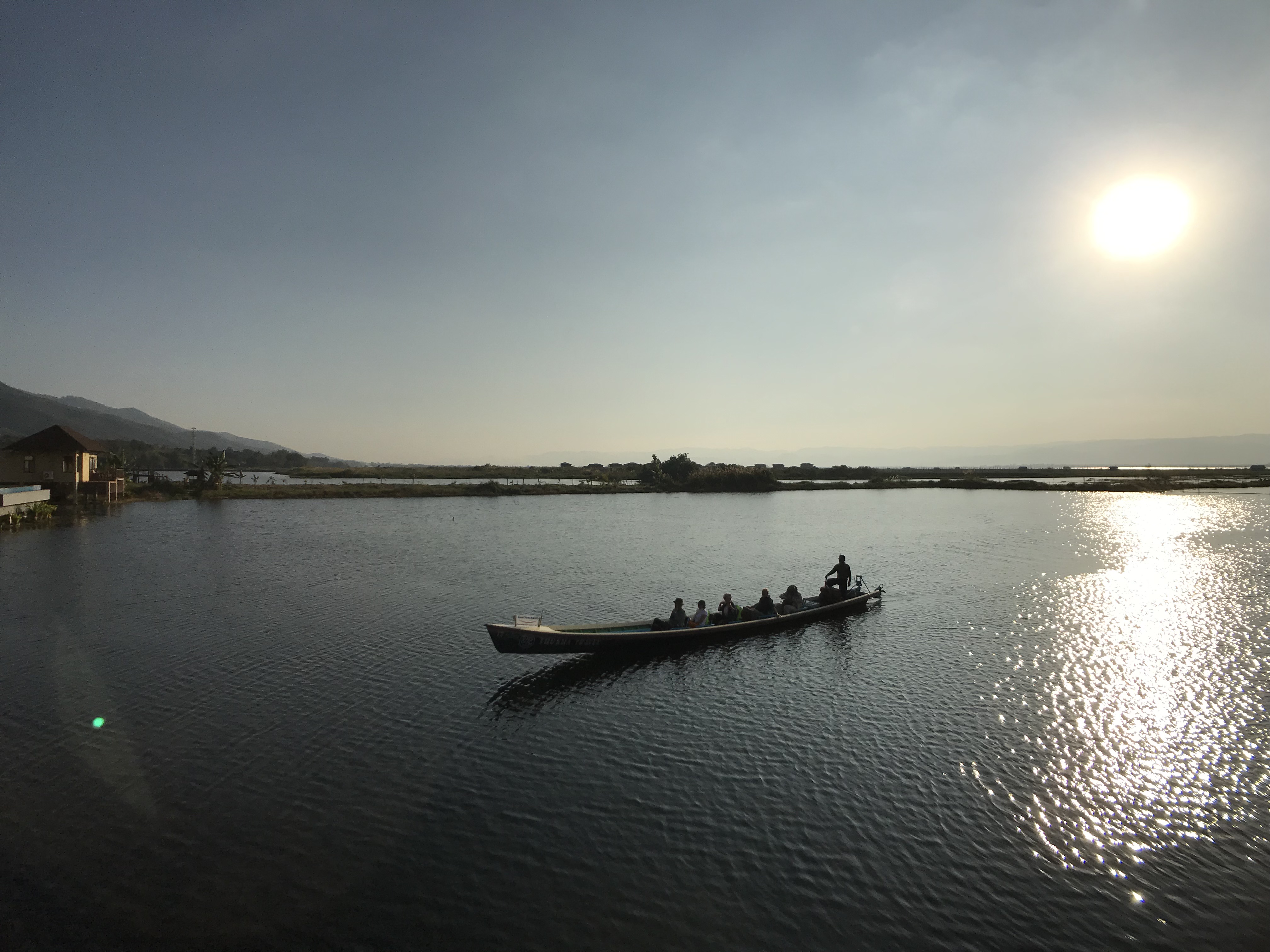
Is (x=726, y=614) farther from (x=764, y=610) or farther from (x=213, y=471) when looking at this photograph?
(x=213, y=471)

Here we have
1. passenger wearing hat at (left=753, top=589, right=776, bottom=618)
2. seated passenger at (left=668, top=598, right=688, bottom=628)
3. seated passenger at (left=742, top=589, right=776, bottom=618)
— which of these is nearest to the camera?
seated passenger at (left=668, top=598, right=688, bottom=628)

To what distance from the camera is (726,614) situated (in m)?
29.0

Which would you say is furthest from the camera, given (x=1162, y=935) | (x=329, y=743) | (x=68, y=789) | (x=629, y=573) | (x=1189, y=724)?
(x=629, y=573)

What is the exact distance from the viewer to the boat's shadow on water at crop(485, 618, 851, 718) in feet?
68.9

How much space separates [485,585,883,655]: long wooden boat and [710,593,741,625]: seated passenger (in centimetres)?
44

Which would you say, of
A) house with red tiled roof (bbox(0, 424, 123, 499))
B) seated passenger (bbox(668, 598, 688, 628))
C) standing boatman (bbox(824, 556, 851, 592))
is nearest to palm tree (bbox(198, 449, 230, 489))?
house with red tiled roof (bbox(0, 424, 123, 499))

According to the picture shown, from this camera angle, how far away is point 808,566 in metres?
45.5

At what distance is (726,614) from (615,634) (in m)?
6.25

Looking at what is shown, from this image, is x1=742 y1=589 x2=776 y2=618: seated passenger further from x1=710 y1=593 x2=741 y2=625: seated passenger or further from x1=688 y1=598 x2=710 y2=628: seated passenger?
x1=688 y1=598 x2=710 y2=628: seated passenger

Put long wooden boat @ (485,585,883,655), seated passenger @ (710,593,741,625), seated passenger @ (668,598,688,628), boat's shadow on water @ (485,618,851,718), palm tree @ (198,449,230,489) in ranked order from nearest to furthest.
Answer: boat's shadow on water @ (485,618,851,718)
long wooden boat @ (485,585,883,655)
seated passenger @ (668,598,688,628)
seated passenger @ (710,593,741,625)
palm tree @ (198,449,230,489)

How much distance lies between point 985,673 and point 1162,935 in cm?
1365

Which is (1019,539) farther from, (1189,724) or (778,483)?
(778,483)

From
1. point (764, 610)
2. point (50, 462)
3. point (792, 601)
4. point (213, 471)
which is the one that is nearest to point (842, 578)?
point (792, 601)

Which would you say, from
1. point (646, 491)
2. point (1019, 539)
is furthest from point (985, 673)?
point (646, 491)
